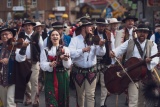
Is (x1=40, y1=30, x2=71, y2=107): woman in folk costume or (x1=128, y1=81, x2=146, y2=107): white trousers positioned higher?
(x1=40, y1=30, x2=71, y2=107): woman in folk costume

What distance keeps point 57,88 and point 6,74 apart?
38.5 inches

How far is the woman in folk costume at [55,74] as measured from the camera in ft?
24.8

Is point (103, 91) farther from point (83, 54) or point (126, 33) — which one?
point (83, 54)

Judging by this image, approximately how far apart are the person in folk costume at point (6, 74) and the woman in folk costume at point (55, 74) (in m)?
0.60

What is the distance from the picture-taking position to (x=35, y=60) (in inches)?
400

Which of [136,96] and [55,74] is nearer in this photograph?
[55,74]

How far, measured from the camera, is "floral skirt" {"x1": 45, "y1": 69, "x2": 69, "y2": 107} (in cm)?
760

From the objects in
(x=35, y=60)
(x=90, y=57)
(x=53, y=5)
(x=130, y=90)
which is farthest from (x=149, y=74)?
(x=53, y=5)

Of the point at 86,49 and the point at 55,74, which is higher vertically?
the point at 86,49

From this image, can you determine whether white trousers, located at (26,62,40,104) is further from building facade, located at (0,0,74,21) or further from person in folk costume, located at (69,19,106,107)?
building facade, located at (0,0,74,21)

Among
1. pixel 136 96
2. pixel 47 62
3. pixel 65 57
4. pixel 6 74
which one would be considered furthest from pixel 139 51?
pixel 6 74

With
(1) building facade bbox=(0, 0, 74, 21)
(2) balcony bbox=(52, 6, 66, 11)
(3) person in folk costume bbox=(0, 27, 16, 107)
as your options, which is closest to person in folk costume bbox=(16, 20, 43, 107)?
(3) person in folk costume bbox=(0, 27, 16, 107)

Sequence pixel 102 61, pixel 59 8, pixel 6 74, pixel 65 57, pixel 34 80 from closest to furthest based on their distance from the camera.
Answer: pixel 65 57 < pixel 6 74 < pixel 102 61 < pixel 34 80 < pixel 59 8

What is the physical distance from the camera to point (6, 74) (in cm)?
771
